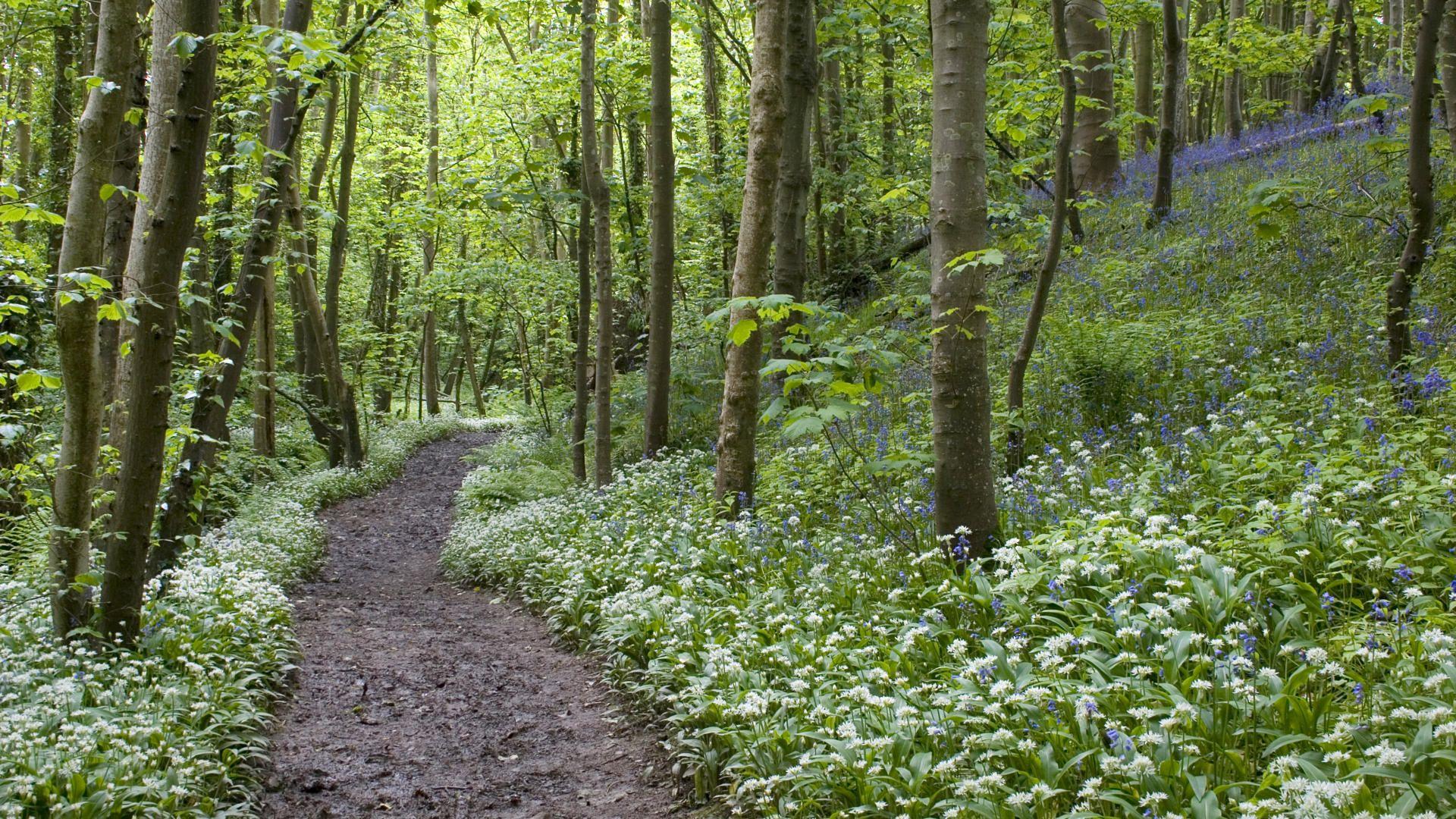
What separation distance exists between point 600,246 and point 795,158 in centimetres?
338

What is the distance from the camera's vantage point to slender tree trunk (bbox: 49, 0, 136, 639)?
17.5ft

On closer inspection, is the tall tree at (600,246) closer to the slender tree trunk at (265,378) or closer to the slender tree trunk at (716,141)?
the slender tree trunk at (716,141)

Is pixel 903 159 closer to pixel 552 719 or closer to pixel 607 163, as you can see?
pixel 607 163

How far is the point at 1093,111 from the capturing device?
15.1 metres

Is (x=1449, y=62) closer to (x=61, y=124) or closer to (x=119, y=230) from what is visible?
(x=119, y=230)

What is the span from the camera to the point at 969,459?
528cm

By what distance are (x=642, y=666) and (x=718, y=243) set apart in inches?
578

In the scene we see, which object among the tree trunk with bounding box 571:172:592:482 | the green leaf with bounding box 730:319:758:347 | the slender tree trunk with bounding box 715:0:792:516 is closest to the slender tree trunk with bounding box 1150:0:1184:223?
the slender tree trunk with bounding box 715:0:792:516

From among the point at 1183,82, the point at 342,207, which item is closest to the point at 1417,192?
the point at 1183,82

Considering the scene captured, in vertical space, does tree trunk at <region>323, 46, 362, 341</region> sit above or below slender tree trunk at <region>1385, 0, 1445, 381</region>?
above

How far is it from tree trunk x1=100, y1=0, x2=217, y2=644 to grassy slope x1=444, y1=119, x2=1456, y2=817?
3034mm

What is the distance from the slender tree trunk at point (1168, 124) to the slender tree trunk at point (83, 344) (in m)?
11.3

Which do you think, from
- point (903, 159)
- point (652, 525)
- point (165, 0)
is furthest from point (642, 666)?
point (903, 159)

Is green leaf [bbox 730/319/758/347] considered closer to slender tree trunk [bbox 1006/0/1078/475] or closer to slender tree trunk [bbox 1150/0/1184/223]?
slender tree trunk [bbox 1006/0/1078/475]
